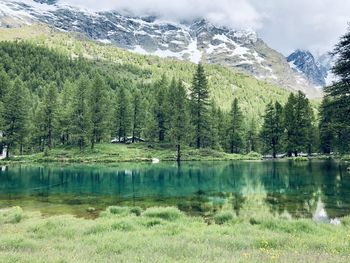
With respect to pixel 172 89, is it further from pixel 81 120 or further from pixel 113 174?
pixel 113 174

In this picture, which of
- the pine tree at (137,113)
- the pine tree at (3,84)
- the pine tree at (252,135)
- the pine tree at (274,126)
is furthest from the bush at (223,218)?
the pine tree at (252,135)

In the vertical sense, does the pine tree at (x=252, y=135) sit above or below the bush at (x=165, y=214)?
above

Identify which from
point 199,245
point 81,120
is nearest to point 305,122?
point 81,120

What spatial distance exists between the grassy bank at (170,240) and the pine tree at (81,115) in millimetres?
67667

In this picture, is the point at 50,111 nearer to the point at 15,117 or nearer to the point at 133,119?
the point at 15,117

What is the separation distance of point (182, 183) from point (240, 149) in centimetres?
8203

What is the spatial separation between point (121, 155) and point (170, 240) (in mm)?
71403

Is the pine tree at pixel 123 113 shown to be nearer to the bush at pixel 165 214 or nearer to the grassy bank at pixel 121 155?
the grassy bank at pixel 121 155

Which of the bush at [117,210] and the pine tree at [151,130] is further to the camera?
the pine tree at [151,130]

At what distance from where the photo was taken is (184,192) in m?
40.4

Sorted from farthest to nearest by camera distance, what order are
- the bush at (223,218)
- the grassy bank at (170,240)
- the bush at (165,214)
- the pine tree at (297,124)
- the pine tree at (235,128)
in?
the pine tree at (235,128) < the pine tree at (297,124) < the bush at (165,214) < the bush at (223,218) < the grassy bank at (170,240)

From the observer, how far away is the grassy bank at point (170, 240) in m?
13.3

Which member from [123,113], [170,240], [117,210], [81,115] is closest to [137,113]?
[123,113]

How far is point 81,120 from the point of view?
311ft
